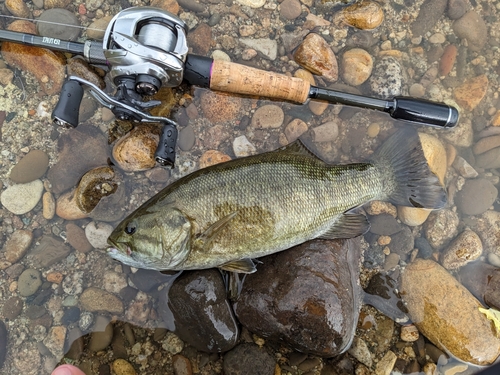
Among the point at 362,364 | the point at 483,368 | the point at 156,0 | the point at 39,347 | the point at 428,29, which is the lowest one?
the point at 39,347

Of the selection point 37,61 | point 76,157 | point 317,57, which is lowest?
point 76,157

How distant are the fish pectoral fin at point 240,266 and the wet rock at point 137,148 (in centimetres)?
132

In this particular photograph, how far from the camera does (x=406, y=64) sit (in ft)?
13.3

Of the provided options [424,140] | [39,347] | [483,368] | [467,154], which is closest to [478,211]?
[467,154]

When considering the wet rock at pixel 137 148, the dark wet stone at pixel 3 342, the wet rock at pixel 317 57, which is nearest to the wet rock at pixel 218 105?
the wet rock at pixel 137 148

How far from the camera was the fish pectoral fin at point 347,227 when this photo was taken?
3.37 m

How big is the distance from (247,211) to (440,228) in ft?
7.63

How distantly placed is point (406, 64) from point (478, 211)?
1.89 meters

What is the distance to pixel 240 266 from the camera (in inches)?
126

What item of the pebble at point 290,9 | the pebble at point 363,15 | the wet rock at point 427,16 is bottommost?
the pebble at point 290,9

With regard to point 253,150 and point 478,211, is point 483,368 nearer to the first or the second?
point 478,211

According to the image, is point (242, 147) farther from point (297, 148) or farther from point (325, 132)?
point (325, 132)

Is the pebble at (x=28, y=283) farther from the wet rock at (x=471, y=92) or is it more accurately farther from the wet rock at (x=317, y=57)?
the wet rock at (x=471, y=92)

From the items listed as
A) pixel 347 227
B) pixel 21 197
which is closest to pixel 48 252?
pixel 21 197
